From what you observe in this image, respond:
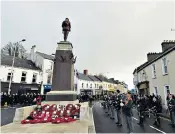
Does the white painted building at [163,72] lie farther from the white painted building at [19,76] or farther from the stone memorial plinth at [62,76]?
the white painted building at [19,76]

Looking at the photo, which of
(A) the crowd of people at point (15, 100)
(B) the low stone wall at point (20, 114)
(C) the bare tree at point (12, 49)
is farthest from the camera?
(C) the bare tree at point (12, 49)

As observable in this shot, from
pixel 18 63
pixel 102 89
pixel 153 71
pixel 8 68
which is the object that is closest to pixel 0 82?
pixel 8 68

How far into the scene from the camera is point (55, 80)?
10.5 m

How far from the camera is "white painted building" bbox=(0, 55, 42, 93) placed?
83.1ft

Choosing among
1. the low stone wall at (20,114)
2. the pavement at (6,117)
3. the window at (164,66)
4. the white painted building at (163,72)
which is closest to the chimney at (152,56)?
the white painted building at (163,72)

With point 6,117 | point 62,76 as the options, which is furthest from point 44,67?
point 62,76

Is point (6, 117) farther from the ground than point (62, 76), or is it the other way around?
point (62, 76)

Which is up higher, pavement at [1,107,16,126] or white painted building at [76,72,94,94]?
white painted building at [76,72,94,94]

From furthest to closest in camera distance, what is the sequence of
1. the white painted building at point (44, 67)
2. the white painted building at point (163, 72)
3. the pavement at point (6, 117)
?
the white painted building at point (44, 67) → the white painted building at point (163, 72) → the pavement at point (6, 117)

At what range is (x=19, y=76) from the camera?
90.1 ft

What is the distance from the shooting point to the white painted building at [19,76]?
83.1 ft

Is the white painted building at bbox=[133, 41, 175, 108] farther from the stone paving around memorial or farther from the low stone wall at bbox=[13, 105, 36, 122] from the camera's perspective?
the low stone wall at bbox=[13, 105, 36, 122]

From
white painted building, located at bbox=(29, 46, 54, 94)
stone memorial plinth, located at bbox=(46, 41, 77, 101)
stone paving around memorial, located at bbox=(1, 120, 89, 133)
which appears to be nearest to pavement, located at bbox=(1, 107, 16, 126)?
stone paving around memorial, located at bbox=(1, 120, 89, 133)

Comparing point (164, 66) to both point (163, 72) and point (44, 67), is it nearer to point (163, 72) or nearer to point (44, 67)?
point (163, 72)
